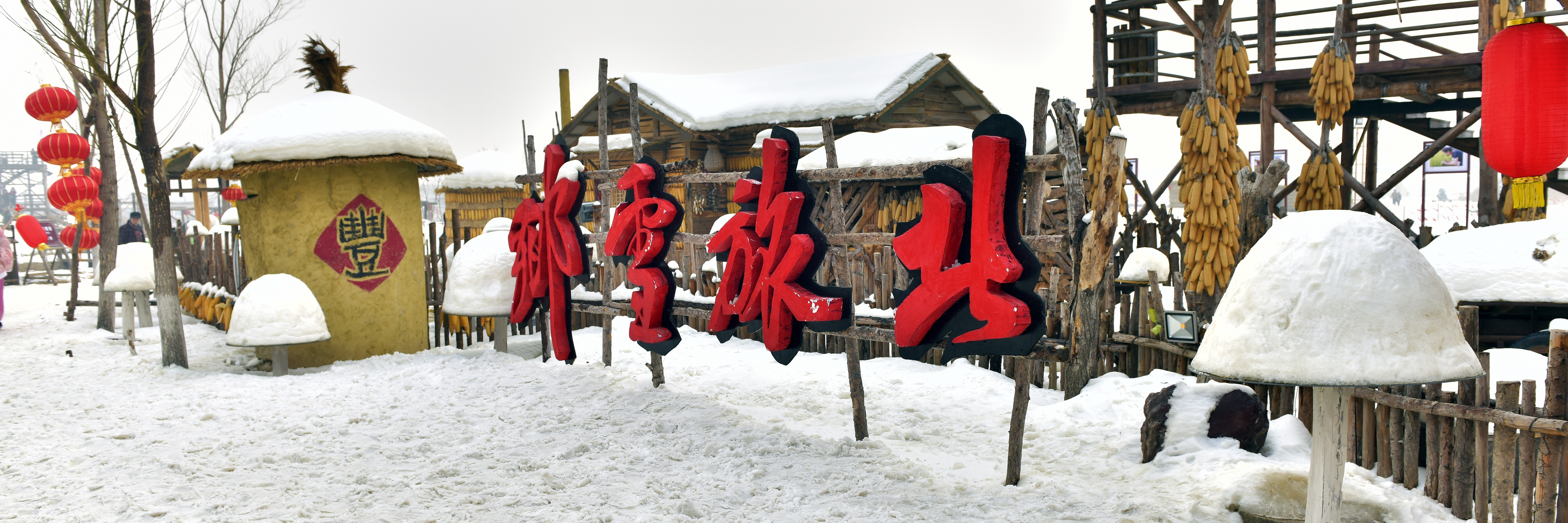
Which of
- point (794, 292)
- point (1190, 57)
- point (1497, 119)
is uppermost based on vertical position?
point (1190, 57)

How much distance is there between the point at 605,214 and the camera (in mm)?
7355

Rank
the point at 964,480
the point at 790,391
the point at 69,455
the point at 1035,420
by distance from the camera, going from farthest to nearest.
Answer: the point at 790,391 < the point at 1035,420 < the point at 69,455 < the point at 964,480

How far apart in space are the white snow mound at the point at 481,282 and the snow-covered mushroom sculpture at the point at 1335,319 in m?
6.31

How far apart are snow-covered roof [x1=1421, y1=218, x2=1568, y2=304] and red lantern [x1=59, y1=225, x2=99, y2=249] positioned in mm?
18544

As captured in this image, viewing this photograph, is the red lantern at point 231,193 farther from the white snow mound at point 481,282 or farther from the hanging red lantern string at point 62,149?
the white snow mound at point 481,282

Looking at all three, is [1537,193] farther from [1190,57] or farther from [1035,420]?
[1190,57]

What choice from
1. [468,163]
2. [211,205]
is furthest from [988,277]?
[211,205]

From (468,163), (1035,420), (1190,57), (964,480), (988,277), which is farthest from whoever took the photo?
(468,163)

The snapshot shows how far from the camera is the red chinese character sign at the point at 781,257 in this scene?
4.79 metres

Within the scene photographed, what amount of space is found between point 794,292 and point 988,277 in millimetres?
1259

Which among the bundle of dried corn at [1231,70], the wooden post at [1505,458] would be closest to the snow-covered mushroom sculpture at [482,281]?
the wooden post at [1505,458]

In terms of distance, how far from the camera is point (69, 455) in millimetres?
5113

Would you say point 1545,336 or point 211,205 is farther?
point 211,205

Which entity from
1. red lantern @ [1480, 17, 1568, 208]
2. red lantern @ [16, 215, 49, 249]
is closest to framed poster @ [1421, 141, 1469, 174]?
red lantern @ [1480, 17, 1568, 208]
